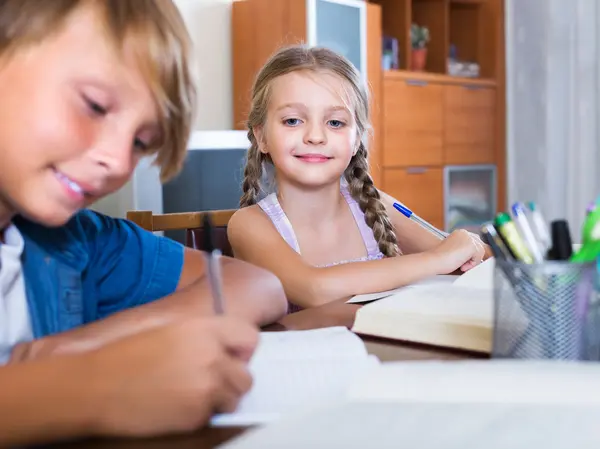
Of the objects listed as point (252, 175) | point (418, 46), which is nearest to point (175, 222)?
point (252, 175)

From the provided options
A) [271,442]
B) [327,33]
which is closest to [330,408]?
[271,442]

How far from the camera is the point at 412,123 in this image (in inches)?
147

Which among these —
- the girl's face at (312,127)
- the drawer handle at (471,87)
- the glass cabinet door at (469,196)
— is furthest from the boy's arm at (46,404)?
the drawer handle at (471,87)

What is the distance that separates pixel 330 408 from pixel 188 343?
99 millimetres

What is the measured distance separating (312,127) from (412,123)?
2466 mm

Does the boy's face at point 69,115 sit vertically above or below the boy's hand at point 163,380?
above

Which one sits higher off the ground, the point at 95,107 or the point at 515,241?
the point at 95,107

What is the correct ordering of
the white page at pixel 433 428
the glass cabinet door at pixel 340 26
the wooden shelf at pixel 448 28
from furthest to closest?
the wooden shelf at pixel 448 28
the glass cabinet door at pixel 340 26
the white page at pixel 433 428

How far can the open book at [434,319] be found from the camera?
674 mm

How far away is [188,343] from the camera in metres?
0.46

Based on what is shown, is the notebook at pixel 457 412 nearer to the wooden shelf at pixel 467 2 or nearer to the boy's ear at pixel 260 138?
the boy's ear at pixel 260 138

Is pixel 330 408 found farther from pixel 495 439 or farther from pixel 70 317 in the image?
pixel 70 317

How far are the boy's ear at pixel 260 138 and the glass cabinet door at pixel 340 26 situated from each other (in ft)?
5.65

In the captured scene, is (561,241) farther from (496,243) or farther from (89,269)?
(89,269)
